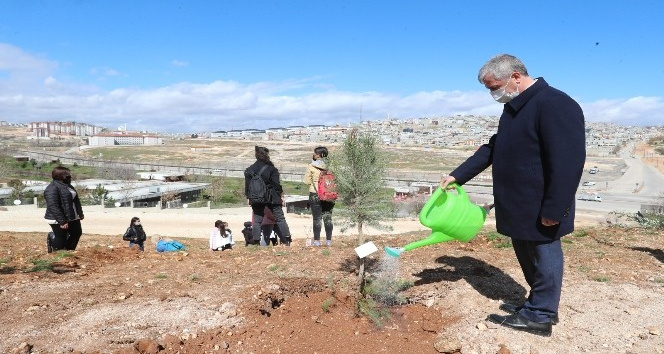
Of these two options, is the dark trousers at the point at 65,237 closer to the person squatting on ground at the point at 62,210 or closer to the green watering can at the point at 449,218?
the person squatting on ground at the point at 62,210

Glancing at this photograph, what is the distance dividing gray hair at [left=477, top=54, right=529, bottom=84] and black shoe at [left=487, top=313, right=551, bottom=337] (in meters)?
1.69

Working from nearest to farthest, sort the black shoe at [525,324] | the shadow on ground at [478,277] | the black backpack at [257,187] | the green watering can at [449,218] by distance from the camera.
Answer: the black shoe at [525,324], the green watering can at [449,218], the shadow on ground at [478,277], the black backpack at [257,187]

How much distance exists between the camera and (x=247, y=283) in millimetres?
4688

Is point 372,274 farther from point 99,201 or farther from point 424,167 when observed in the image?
point 424,167

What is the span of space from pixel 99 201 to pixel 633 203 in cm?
5433

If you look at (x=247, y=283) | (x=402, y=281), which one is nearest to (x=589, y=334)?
(x=402, y=281)

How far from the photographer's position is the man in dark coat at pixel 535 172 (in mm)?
2900

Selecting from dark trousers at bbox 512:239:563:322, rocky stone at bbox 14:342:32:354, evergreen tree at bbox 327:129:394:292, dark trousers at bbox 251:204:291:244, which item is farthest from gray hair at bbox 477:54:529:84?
dark trousers at bbox 251:204:291:244

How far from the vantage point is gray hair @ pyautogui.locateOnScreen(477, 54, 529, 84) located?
315cm

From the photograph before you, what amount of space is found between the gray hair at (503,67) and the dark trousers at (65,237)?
6586 mm

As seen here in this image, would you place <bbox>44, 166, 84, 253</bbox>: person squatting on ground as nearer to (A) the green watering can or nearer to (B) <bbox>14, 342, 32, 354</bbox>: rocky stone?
(B) <bbox>14, 342, 32, 354</bbox>: rocky stone

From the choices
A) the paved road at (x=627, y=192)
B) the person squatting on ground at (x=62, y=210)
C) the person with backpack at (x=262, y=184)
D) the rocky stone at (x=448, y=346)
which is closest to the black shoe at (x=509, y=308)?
the rocky stone at (x=448, y=346)

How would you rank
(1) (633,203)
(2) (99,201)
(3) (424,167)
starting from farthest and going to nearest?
(3) (424,167) → (1) (633,203) → (2) (99,201)

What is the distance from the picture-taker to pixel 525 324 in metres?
3.34
